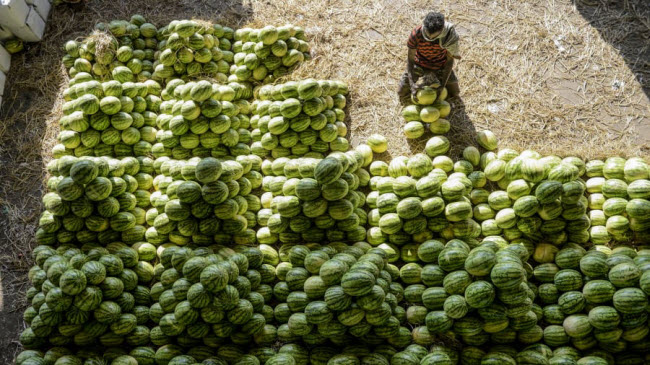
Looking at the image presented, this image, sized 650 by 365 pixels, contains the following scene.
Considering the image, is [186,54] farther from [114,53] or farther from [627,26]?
[627,26]

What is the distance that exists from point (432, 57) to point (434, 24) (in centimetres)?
66

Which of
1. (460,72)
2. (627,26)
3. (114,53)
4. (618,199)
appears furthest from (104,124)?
(627,26)

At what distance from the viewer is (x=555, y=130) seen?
17.9 ft

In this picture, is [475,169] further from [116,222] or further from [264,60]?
[116,222]

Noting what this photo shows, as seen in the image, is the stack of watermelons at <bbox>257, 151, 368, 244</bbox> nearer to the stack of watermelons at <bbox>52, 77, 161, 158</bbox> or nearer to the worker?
the worker

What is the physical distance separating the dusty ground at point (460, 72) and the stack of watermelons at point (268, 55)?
264 mm

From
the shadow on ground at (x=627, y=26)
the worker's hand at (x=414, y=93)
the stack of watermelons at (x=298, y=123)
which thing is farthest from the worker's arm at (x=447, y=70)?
the shadow on ground at (x=627, y=26)

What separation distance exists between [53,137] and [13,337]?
7.74ft

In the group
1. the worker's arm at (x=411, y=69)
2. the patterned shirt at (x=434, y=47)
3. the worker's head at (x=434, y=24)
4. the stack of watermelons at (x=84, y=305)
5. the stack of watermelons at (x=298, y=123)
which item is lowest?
the stack of watermelons at (x=84, y=305)

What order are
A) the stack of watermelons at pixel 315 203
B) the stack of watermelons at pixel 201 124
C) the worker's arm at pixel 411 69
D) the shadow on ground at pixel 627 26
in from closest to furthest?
1. the stack of watermelons at pixel 315 203
2. the stack of watermelons at pixel 201 124
3. the worker's arm at pixel 411 69
4. the shadow on ground at pixel 627 26

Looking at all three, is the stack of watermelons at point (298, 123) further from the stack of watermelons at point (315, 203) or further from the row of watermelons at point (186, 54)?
the row of watermelons at point (186, 54)

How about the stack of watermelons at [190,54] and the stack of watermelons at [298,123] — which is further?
the stack of watermelons at [190,54]

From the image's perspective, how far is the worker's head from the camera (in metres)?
4.55

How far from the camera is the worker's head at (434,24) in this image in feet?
14.9
